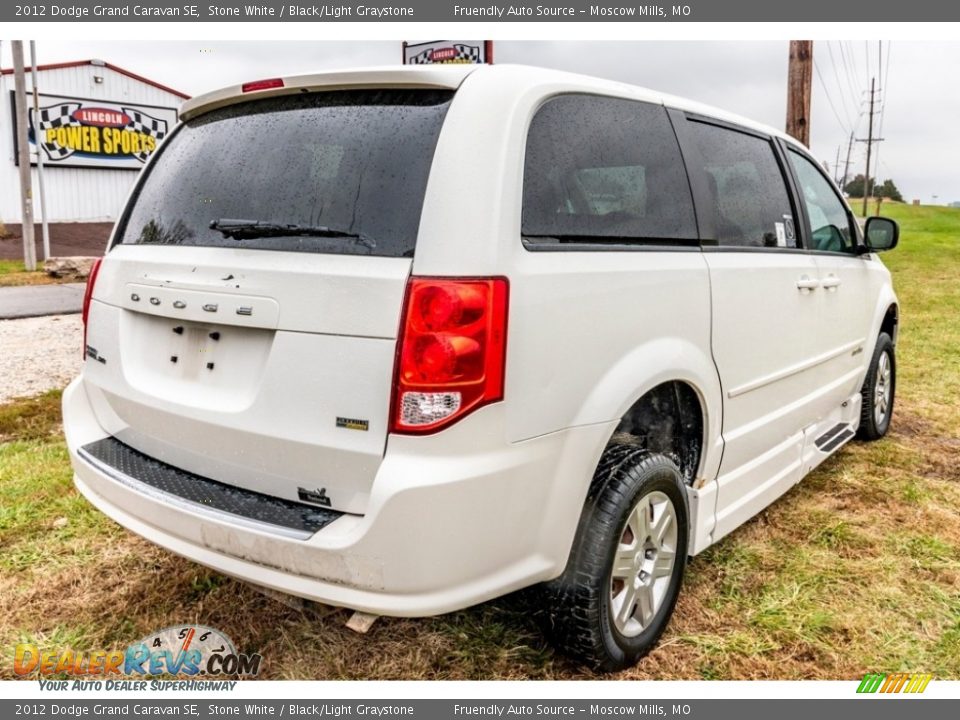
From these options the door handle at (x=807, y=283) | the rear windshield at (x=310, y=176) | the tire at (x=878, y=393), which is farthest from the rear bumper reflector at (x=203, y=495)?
the tire at (x=878, y=393)

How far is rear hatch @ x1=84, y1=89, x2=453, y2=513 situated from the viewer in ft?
6.98

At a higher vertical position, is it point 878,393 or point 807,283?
point 807,283

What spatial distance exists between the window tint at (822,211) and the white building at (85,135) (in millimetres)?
27577

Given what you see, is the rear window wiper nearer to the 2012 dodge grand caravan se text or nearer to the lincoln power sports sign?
the 2012 dodge grand caravan se text

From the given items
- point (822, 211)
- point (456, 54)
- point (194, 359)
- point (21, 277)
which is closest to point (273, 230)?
point (194, 359)

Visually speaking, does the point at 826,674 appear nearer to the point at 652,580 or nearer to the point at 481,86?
the point at 652,580

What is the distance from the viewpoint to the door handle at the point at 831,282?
3.99m

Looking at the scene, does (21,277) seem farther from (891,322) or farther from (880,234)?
(880,234)

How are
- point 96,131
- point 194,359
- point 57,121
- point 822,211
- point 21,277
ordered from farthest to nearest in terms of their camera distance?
point 96,131 < point 57,121 < point 21,277 < point 822,211 < point 194,359

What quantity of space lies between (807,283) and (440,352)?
240 cm

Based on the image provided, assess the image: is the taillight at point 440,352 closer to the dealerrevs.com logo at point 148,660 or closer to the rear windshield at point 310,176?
the rear windshield at point 310,176

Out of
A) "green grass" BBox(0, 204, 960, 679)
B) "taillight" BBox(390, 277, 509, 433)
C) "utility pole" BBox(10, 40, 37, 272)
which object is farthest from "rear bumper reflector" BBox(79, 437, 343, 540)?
"utility pole" BBox(10, 40, 37, 272)

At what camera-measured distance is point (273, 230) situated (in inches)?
92.7

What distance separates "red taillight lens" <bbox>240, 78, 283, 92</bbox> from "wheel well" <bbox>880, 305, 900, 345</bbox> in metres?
4.26
